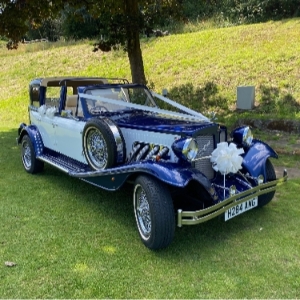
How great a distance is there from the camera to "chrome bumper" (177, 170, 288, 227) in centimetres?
341

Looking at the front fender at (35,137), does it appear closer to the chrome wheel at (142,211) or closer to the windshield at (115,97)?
the windshield at (115,97)

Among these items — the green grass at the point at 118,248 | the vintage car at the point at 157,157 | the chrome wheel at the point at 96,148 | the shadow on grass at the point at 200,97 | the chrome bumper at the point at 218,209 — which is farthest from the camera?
the shadow on grass at the point at 200,97

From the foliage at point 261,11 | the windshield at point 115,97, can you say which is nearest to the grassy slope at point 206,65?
the windshield at point 115,97

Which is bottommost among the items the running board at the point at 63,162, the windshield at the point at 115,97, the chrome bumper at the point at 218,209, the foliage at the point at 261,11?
the running board at the point at 63,162

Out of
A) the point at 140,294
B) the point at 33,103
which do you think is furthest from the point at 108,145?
the point at 33,103

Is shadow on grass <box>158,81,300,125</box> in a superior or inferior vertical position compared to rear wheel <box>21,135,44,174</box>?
inferior

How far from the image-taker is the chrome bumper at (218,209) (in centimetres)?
341

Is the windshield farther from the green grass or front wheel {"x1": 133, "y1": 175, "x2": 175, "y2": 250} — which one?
front wheel {"x1": 133, "y1": 175, "x2": 175, "y2": 250}

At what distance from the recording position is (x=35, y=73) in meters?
19.2

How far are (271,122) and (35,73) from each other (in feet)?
46.1

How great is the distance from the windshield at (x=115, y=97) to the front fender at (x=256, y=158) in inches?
71.9

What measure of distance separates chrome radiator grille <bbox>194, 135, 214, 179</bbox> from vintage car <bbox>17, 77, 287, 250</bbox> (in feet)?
0.04

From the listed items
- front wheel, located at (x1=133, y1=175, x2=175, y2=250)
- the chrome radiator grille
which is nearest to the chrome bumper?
front wheel, located at (x1=133, y1=175, x2=175, y2=250)

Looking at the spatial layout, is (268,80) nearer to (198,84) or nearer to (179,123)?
(198,84)
